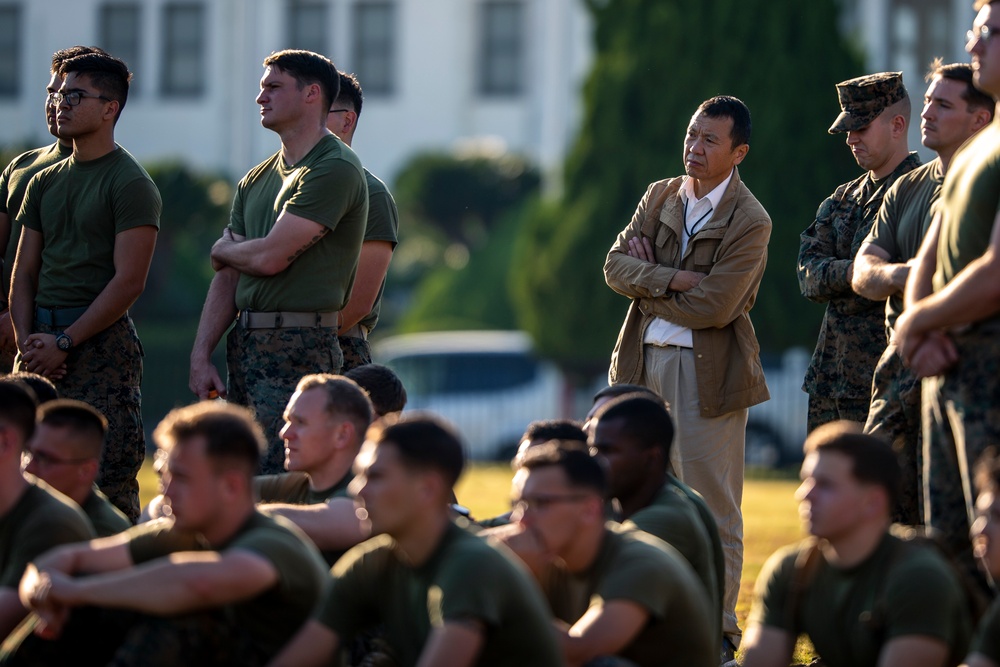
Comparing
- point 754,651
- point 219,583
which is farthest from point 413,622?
point 754,651

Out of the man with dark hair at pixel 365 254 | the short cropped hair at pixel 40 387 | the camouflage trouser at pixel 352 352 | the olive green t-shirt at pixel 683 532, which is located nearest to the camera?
the olive green t-shirt at pixel 683 532

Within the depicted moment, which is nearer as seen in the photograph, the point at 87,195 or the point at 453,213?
the point at 87,195

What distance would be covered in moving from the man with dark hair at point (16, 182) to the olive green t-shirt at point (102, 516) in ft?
7.41

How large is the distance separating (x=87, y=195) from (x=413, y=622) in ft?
11.8

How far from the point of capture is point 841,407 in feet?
22.9

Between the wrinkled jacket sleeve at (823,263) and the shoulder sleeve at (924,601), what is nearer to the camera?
the shoulder sleeve at (924,601)

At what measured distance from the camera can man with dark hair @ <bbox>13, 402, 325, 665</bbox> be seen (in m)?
4.66

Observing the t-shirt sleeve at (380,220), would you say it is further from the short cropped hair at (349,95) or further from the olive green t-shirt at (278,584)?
the olive green t-shirt at (278,584)

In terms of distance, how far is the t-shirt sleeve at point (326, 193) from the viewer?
22.9 ft

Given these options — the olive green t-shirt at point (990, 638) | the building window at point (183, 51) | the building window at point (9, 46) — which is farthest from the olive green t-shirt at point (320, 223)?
the building window at point (9, 46)

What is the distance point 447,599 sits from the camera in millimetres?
4445

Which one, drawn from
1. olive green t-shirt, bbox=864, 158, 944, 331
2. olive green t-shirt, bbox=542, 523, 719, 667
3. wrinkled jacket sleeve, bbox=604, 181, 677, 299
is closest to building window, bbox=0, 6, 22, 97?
wrinkled jacket sleeve, bbox=604, 181, 677, 299

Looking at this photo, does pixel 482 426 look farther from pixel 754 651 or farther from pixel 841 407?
pixel 754 651

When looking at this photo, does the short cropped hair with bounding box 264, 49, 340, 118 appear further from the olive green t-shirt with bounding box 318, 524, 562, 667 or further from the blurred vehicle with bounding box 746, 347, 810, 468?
the blurred vehicle with bounding box 746, 347, 810, 468
